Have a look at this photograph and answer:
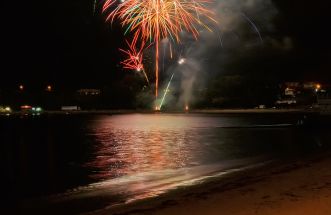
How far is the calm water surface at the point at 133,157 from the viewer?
13906 mm

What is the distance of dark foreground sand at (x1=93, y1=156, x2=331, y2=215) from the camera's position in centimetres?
836

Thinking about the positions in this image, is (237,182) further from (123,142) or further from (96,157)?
(123,142)

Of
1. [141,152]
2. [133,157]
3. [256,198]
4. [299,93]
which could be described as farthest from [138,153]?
[299,93]

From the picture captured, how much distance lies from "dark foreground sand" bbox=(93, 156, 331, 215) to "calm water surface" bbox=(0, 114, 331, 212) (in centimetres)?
184

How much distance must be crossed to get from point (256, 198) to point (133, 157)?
11.5 meters

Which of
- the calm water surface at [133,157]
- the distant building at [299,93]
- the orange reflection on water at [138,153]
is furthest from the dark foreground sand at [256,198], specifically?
the distant building at [299,93]

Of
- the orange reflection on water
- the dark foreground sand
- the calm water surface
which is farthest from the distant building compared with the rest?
the dark foreground sand

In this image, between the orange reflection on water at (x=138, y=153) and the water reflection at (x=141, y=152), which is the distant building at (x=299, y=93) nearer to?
the water reflection at (x=141, y=152)

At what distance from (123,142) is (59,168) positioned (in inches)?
339

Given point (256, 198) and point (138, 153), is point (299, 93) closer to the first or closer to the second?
point (138, 153)

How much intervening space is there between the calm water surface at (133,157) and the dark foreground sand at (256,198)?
184cm

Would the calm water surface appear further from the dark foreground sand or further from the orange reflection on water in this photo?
the dark foreground sand

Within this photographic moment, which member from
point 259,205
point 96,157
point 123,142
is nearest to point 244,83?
point 123,142

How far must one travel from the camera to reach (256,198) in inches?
374
